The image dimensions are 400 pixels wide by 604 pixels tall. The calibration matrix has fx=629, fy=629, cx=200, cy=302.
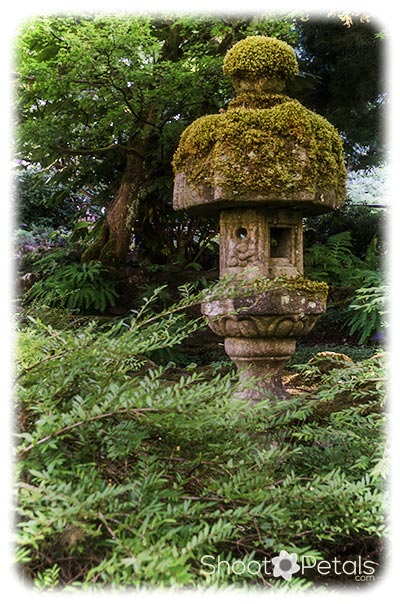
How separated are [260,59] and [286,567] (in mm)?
2507

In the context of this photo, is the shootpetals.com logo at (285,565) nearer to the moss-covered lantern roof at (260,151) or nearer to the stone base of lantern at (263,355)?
the stone base of lantern at (263,355)

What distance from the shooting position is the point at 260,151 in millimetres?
2910

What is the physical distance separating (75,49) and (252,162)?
115 inches

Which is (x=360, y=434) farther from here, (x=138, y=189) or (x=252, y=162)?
(x=138, y=189)

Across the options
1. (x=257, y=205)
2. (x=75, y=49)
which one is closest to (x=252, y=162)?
(x=257, y=205)

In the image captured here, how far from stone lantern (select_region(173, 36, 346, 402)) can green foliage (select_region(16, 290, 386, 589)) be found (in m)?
1.40

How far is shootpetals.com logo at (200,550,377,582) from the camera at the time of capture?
129 centimetres

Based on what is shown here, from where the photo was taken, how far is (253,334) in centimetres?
305

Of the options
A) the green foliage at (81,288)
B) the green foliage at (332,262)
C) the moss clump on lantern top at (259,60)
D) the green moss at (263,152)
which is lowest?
the green foliage at (81,288)

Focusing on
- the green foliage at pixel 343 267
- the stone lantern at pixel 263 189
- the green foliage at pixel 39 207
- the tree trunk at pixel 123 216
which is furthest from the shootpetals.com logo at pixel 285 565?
the green foliage at pixel 39 207

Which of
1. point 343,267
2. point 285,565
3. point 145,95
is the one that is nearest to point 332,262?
point 343,267

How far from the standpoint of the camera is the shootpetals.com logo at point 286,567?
1.29 meters

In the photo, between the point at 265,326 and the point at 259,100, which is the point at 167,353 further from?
the point at 259,100

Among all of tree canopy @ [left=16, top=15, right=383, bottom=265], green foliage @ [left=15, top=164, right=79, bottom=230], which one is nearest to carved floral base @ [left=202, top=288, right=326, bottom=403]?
tree canopy @ [left=16, top=15, right=383, bottom=265]
